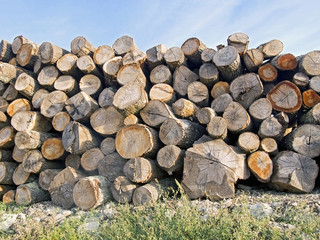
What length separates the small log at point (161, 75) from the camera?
427 cm

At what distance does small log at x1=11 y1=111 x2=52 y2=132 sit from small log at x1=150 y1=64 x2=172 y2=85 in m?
1.93

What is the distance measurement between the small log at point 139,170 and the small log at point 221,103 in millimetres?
1229

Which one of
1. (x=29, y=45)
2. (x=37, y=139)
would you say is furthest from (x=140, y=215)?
(x=29, y=45)

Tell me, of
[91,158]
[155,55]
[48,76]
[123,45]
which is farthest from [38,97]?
[155,55]

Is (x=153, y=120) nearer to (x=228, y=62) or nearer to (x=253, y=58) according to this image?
(x=228, y=62)

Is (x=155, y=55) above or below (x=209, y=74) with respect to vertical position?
above

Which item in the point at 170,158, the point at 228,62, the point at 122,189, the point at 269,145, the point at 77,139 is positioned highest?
the point at 228,62

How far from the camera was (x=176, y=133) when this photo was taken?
3.53 m

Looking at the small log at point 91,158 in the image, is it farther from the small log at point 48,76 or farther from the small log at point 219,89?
the small log at point 219,89

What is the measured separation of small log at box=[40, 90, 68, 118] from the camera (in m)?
4.36

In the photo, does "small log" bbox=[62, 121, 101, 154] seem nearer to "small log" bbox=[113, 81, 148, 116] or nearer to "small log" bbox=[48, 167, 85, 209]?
"small log" bbox=[48, 167, 85, 209]

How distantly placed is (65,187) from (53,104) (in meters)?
1.39

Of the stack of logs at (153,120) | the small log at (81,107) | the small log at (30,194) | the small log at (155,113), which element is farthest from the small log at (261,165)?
the small log at (30,194)

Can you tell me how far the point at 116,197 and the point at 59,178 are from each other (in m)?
0.96
